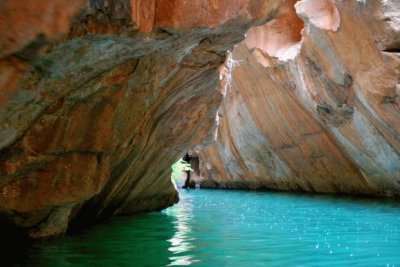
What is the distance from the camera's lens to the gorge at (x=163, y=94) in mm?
3738

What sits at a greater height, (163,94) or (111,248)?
(163,94)

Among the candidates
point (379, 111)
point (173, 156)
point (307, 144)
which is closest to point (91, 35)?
point (173, 156)

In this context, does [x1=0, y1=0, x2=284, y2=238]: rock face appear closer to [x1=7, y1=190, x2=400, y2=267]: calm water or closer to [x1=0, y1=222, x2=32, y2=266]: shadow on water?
[x1=0, y1=222, x2=32, y2=266]: shadow on water

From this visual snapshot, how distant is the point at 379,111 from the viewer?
1230 centimetres

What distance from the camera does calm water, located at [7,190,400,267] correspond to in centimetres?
537

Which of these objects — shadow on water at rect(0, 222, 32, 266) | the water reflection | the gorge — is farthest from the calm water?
the gorge

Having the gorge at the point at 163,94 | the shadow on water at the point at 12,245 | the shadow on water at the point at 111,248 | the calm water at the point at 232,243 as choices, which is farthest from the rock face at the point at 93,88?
the calm water at the point at 232,243

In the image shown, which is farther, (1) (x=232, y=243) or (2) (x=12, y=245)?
(1) (x=232, y=243)

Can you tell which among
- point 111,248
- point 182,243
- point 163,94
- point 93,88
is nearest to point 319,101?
point 163,94

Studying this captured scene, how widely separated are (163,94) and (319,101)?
30.1 ft

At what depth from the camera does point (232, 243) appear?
6.58m

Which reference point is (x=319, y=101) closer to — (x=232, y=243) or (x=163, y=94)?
(x=163, y=94)

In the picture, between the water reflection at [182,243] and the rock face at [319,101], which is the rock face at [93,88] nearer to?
the water reflection at [182,243]

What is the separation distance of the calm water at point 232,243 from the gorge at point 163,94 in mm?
650
